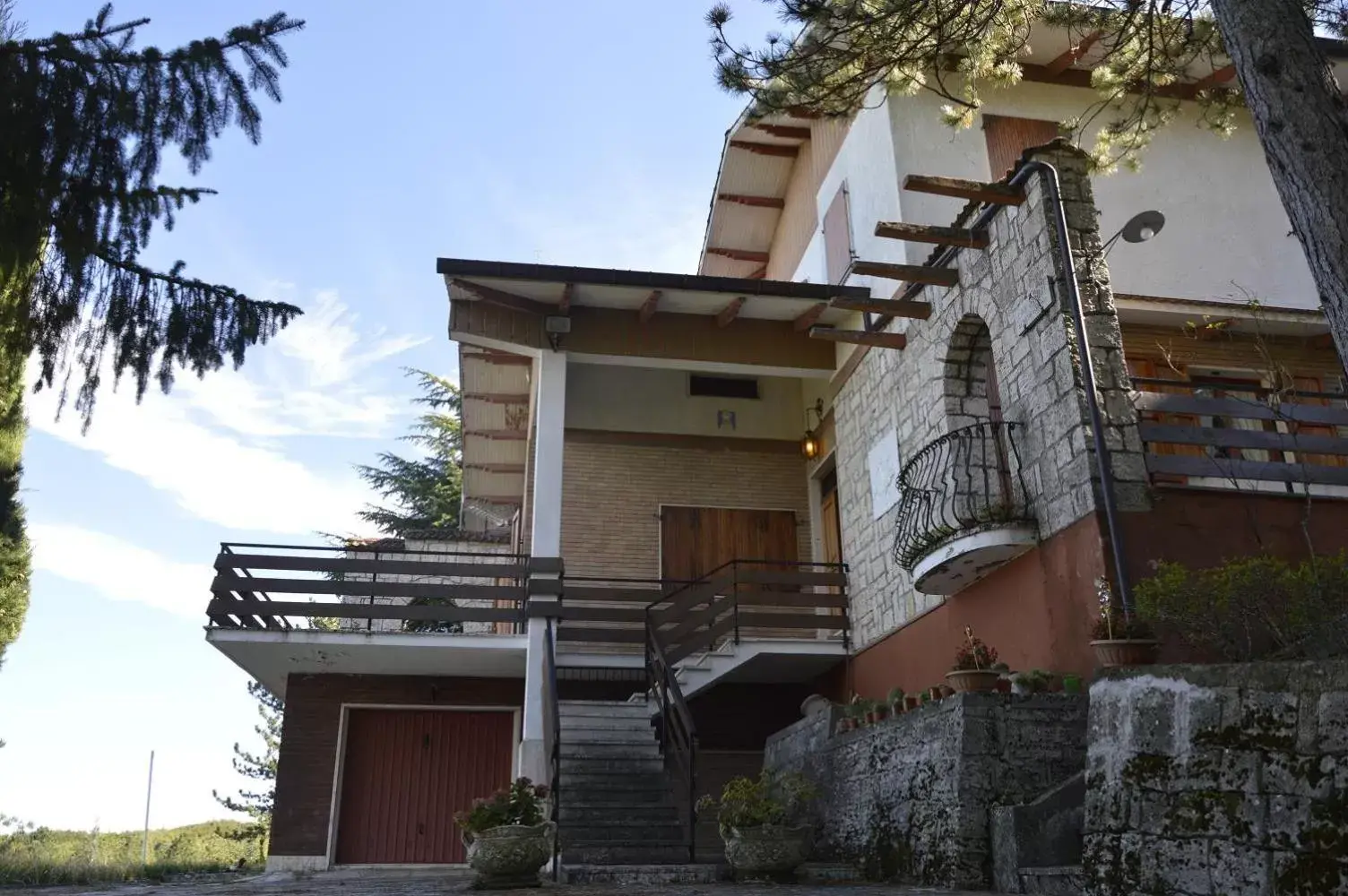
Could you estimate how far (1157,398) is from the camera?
7891mm

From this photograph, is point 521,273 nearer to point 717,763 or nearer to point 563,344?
point 563,344

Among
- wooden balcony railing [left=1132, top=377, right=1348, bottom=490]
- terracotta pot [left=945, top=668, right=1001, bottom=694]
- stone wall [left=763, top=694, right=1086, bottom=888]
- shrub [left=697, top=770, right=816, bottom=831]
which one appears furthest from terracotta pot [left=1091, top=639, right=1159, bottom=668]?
shrub [left=697, top=770, right=816, bottom=831]

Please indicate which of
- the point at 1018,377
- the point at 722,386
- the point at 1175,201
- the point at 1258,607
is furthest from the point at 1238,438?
the point at 722,386

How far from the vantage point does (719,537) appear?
45.4ft

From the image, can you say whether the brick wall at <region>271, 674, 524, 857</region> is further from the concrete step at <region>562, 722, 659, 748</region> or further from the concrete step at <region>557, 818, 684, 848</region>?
the concrete step at <region>557, 818, 684, 848</region>

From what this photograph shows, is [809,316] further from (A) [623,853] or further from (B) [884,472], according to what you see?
(A) [623,853]

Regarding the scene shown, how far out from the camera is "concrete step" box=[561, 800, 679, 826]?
8992mm

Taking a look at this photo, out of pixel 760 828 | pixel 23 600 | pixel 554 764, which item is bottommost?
pixel 760 828

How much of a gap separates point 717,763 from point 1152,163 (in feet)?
27.3

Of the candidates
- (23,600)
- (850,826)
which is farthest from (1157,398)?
(23,600)

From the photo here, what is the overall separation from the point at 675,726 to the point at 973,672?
366 cm

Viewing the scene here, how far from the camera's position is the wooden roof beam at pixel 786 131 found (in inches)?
565

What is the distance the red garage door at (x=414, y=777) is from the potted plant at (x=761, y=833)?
6.01 metres

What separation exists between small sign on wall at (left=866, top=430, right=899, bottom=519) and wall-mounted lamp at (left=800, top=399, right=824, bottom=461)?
239 cm
